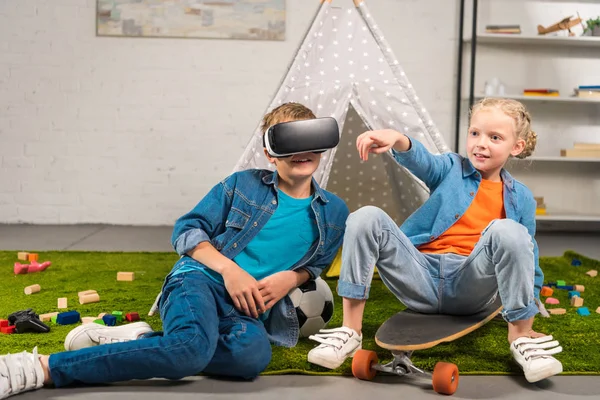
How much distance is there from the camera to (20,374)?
64.4 inches

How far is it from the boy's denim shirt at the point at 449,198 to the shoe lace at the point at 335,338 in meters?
0.39

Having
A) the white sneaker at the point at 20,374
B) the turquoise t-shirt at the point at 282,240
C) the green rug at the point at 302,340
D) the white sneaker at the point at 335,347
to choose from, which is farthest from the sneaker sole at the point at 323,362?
the white sneaker at the point at 20,374

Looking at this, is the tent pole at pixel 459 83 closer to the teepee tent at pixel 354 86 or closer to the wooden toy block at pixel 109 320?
the teepee tent at pixel 354 86

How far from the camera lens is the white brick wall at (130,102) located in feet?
17.4

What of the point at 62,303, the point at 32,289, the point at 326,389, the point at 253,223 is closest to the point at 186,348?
the point at 326,389

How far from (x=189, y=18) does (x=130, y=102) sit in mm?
764

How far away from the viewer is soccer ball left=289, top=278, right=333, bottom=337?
2082 mm

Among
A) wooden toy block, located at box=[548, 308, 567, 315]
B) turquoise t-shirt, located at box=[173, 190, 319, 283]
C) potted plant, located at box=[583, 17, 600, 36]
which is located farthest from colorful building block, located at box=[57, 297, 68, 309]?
potted plant, located at box=[583, 17, 600, 36]

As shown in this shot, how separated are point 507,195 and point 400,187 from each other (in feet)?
3.52

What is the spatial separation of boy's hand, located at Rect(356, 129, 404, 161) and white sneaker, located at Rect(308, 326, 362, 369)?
46 centimetres

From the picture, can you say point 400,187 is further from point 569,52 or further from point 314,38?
point 569,52

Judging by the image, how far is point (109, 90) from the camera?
210 inches

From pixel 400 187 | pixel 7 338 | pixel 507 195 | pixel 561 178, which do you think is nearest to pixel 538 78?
pixel 561 178

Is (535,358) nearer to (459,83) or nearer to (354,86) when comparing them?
(354,86)
